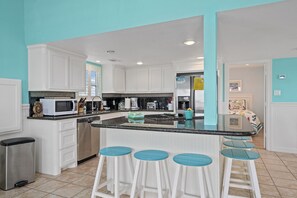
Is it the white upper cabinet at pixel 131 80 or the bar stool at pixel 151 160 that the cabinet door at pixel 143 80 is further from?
the bar stool at pixel 151 160

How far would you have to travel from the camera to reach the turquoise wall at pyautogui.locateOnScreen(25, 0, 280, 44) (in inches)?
86.7

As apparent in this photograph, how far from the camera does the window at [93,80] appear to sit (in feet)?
16.1

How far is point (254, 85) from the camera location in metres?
7.66

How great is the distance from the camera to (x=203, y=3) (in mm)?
2176

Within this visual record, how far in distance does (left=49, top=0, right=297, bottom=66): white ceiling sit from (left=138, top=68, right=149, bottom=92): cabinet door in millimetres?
1288

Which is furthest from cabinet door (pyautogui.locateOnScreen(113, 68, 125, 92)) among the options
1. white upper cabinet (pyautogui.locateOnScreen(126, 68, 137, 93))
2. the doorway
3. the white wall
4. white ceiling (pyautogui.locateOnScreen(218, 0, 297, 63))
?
the white wall

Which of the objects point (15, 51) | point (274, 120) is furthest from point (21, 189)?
point (274, 120)

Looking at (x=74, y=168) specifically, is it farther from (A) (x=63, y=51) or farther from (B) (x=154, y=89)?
(B) (x=154, y=89)

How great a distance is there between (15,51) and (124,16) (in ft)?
6.72

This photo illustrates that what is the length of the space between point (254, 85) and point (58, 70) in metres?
7.14

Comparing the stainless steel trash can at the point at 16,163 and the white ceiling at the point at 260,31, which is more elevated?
the white ceiling at the point at 260,31

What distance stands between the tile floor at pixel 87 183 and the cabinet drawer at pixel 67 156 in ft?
0.48

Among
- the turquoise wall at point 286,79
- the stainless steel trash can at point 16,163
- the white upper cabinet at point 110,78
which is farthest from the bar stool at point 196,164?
the white upper cabinet at point 110,78

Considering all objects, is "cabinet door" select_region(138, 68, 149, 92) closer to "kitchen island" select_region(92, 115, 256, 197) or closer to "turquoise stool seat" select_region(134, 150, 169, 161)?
"kitchen island" select_region(92, 115, 256, 197)
